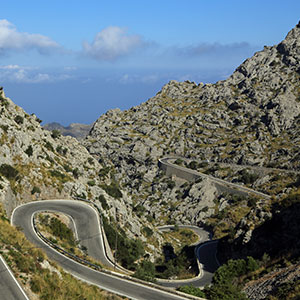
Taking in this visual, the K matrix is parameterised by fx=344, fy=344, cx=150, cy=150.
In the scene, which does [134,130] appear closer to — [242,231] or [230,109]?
[230,109]

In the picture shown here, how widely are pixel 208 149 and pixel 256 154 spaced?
69.2ft

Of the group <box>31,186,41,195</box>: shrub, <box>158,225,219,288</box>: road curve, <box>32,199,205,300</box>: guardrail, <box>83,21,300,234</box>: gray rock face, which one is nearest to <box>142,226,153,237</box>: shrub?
<box>158,225,219,288</box>: road curve

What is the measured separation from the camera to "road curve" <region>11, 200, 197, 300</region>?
2966 cm

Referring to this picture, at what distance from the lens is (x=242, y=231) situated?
52.9m

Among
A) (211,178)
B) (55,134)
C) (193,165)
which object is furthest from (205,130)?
(55,134)

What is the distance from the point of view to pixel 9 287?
22.3 metres

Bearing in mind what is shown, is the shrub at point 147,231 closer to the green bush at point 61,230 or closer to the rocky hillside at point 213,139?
the rocky hillside at point 213,139

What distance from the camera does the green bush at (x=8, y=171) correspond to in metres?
51.1

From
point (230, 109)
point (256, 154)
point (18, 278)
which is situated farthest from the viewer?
point (230, 109)

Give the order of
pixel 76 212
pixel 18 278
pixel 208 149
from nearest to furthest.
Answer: pixel 18 278
pixel 76 212
pixel 208 149

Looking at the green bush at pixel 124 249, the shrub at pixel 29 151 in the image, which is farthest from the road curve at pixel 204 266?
the shrub at pixel 29 151

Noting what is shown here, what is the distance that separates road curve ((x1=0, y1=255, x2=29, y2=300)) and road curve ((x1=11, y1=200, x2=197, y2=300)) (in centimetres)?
896

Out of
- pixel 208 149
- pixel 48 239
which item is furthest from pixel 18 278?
pixel 208 149

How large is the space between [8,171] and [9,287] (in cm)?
3212
